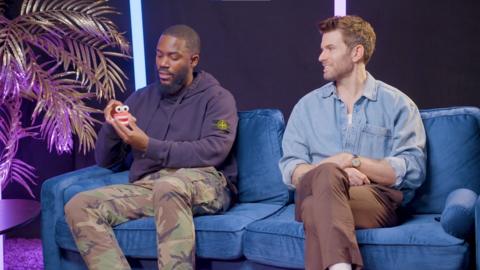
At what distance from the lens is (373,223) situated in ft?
8.66

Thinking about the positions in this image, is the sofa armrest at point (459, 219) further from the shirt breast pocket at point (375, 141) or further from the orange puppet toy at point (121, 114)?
the orange puppet toy at point (121, 114)

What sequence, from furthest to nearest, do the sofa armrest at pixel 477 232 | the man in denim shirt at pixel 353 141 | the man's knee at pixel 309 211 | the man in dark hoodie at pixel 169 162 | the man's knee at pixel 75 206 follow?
the man's knee at pixel 75 206, the man in dark hoodie at pixel 169 162, the man in denim shirt at pixel 353 141, the man's knee at pixel 309 211, the sofa armrest at pixel 477 232

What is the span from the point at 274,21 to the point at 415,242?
1923mm

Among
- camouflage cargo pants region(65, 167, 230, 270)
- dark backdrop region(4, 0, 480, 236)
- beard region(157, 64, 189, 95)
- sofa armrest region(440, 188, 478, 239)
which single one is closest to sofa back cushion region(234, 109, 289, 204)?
camouflage cargo pants region(65, 167, 230, 270)

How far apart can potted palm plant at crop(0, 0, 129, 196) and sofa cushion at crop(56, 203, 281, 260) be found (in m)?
0.93

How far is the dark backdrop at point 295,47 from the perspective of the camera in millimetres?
3793

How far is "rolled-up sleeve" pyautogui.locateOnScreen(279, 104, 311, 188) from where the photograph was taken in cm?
300

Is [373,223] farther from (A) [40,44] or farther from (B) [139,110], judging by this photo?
(A) [40,44]

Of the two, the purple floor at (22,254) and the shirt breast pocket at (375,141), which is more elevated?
the shirt breast pocket at (375,141)

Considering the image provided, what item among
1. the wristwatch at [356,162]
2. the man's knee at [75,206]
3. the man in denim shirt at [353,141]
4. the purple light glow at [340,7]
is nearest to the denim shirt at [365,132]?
the man in denim shirt at [353,141]

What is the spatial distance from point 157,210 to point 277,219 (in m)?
0.52

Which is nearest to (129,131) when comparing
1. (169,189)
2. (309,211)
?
(169,189)

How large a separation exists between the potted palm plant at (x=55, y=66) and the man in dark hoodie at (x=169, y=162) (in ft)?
1.72

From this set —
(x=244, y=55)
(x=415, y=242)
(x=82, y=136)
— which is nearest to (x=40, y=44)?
(x=82, y=136)
